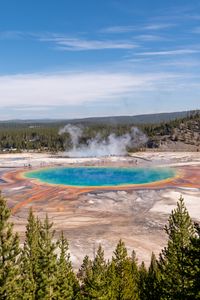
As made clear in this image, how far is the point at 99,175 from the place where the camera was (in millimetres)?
95688

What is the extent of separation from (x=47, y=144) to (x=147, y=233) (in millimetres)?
132051

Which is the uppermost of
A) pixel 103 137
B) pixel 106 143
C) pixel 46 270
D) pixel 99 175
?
pixel 103 137

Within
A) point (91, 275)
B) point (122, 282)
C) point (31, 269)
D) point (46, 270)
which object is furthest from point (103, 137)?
point (46, 270)

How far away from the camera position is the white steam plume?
150 meters

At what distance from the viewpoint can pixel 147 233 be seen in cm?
4909

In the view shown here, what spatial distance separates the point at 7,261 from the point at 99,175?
75.8 metres

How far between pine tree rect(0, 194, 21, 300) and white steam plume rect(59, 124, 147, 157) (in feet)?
399

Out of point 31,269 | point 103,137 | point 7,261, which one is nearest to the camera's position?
point 7,261

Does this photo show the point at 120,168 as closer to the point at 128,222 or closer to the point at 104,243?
A: the point at 128,222

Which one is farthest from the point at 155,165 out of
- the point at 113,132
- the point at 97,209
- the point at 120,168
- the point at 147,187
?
the point at 113,132

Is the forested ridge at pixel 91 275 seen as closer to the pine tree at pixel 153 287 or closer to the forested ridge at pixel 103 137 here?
the pine tree at pixel 153 287

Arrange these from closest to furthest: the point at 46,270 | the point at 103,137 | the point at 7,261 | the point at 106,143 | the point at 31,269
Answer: the point at 7,261, the point at 46,270, the point at 31,269, the point at 106,143, the point at 103,137

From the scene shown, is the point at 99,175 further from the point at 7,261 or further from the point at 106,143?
the point at 7,261

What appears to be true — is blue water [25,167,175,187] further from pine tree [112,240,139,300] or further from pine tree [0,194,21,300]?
pine tree [0,194,21,300]
